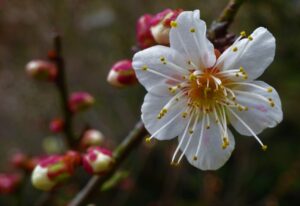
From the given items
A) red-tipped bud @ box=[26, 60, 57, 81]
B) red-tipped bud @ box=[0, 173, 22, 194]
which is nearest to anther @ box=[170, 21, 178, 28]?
red-tipped bud @ box=[26, 60, 57, 81]

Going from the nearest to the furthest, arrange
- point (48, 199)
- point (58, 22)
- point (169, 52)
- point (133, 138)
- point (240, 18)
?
point (169, 52)
point (133, 138)
point (48, 199)
point (240, 18)
point (58, 22)

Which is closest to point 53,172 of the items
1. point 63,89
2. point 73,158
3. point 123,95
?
point 73,158

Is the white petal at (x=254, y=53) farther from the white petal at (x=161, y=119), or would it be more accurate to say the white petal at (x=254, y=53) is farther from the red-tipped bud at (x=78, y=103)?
the red-tipped bud at (x=78, y=103)

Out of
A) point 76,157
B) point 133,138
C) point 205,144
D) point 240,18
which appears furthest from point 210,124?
point 240,18

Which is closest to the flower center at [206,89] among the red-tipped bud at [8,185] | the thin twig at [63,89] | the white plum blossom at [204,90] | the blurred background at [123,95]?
the white plum blossom at [204,90]

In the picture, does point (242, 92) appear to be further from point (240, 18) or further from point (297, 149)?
point (297, 149)

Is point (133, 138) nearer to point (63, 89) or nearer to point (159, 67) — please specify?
point (159, 67)
